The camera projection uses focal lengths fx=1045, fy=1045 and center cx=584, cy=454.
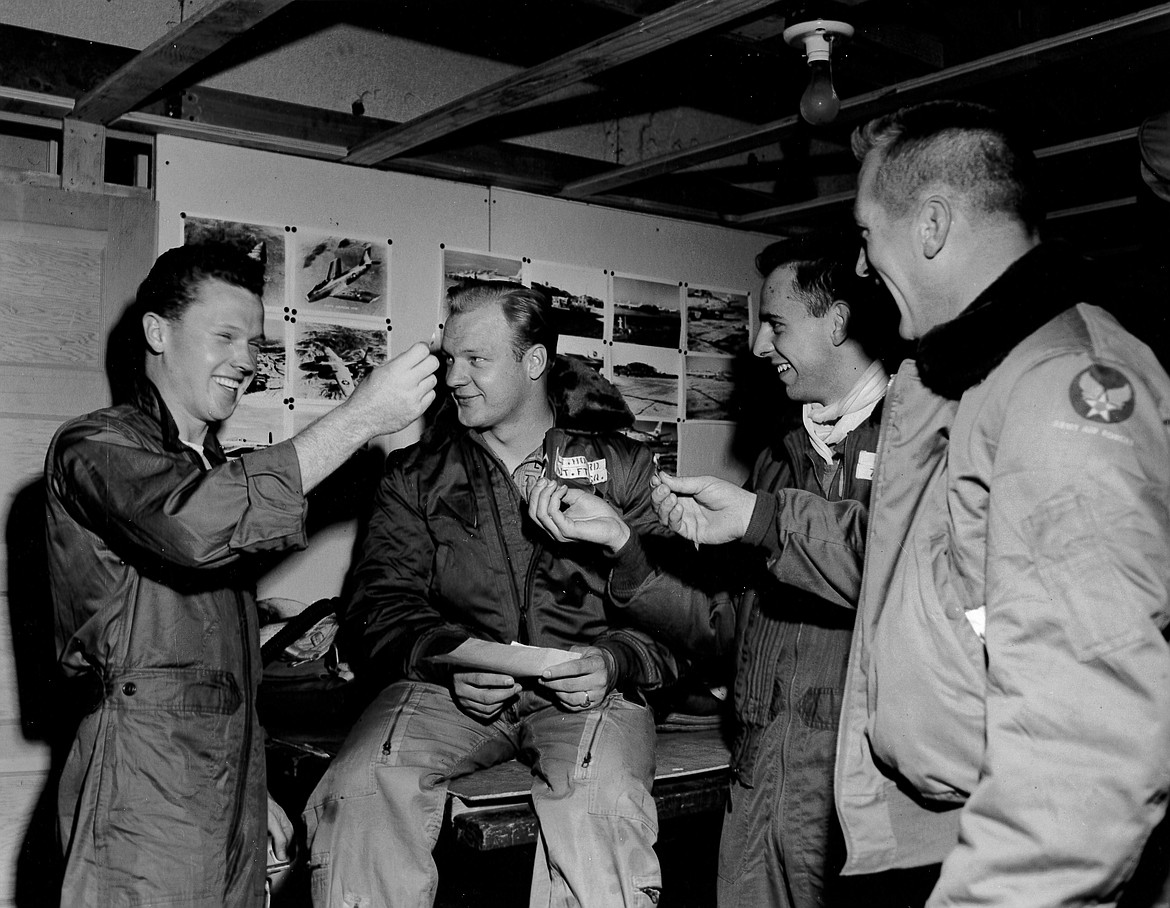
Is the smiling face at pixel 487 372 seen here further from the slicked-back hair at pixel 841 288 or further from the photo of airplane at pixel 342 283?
the slicked-back hair at pixel 841 288

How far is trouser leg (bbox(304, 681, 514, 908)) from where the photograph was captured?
2.82 metres

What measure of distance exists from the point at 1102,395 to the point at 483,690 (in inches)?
82.2

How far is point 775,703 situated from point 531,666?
69cm

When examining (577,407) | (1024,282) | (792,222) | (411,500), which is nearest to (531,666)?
(411,500)

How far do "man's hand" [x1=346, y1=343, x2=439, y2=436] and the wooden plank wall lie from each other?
167 cm

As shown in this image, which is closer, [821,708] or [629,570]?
[821,708]

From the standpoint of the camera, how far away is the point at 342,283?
14.1 feet

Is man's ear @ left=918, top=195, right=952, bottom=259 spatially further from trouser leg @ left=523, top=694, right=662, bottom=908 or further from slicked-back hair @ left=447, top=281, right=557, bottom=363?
slicked-back hair @ left=447, top=281, right=557, bottom=363

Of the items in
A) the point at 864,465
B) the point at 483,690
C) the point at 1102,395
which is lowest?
the point at 483,690

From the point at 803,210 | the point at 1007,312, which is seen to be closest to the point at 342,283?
the point at 803,210

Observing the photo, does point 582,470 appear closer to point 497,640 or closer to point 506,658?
point 497,640

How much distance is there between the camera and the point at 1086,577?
1.40m

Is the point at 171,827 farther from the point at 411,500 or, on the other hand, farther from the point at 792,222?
the point at 792,222

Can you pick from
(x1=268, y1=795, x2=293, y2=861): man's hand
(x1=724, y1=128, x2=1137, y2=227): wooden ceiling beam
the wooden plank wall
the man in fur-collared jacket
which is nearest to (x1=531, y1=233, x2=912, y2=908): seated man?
the man in fur-collared jacket
